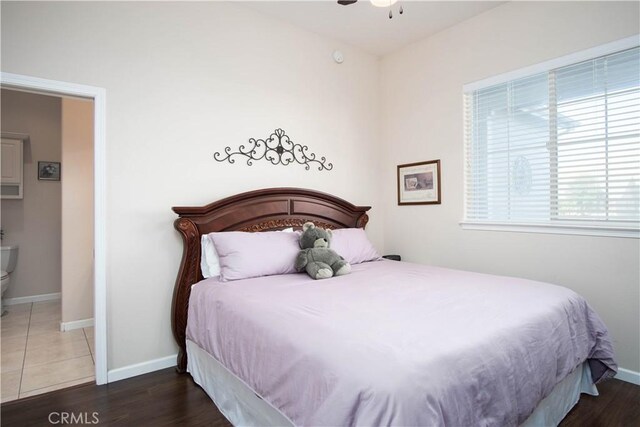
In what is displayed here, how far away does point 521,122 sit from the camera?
9.68 feet

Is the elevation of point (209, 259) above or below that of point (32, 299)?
above

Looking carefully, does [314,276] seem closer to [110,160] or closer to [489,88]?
[110,160]

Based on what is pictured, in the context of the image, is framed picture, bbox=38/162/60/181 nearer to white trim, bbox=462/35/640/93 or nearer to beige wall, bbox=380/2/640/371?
beige wall, bbox=380/2/640/371

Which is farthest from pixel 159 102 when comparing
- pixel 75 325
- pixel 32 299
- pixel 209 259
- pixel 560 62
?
pixel 32 299

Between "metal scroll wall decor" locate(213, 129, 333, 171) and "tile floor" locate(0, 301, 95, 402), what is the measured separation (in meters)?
1.94

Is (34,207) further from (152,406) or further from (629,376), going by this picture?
(629,376)

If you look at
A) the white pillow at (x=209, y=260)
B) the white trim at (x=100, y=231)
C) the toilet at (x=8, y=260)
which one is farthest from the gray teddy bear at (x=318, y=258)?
the toilet at (x=8, y=260)

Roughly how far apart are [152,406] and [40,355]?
1.48 meters

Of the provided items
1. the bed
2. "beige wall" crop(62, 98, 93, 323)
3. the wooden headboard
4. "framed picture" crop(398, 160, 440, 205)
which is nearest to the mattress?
the bed

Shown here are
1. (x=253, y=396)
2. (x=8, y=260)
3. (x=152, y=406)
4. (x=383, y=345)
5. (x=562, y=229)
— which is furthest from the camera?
(x=8, y=260)

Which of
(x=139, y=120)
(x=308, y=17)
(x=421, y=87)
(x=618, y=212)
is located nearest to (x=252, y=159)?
(x=139, y=120)

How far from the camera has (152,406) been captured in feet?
6.88

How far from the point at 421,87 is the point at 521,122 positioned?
1.08 meters

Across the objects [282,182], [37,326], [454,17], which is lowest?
[37,326]
